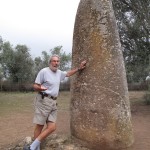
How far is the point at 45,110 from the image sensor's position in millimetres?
8016

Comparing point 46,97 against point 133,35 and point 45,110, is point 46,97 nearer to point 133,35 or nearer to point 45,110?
point 45,110

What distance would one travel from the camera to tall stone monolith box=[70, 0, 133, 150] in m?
8.55

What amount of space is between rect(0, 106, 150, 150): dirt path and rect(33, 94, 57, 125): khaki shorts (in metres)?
1.44

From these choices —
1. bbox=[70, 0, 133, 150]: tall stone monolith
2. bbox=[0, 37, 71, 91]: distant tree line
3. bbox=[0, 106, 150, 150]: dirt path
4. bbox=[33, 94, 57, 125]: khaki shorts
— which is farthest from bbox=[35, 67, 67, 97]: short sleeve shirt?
bbox=[0, 37, 71, 91]: distant tree line

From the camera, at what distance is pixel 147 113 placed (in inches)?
653

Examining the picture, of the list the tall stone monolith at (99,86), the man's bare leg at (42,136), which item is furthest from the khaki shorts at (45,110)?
the tall stone monolith at (99,86)

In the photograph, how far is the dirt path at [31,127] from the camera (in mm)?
9689

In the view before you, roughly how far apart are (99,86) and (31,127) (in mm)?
4407

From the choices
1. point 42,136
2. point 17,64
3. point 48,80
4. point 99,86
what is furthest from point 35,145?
point 17,64

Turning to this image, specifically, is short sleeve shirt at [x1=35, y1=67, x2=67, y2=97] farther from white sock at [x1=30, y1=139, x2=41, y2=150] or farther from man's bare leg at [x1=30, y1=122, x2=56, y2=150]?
white sock at [x1=30, y1=139, x2=41, y2=150]

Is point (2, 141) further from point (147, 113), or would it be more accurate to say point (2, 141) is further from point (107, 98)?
point (147, 113)

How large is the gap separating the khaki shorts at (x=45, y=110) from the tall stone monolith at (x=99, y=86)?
897 millimetres

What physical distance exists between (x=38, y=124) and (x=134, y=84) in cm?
2325

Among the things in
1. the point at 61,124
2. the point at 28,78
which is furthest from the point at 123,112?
the point at 28,78
